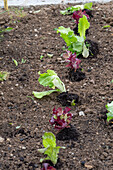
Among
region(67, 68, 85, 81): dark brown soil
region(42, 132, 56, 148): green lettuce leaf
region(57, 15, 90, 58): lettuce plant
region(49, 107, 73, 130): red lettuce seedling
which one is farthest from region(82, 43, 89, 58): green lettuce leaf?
region(42, 132, 56, 148): green lettuce leaf

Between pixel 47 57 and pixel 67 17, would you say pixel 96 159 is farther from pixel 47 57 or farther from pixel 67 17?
pixel 67 17

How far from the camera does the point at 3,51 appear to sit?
4082 mm

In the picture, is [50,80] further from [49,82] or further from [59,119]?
[59,119]

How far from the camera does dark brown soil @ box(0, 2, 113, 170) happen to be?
2.50m

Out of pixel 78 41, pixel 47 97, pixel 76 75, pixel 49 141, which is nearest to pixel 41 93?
pixel 47 97

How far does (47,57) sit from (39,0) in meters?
2.07

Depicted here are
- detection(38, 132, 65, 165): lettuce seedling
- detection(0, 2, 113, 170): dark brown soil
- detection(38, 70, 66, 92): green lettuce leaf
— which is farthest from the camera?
detection(38, 70, 66, 92): green lettuce leaf

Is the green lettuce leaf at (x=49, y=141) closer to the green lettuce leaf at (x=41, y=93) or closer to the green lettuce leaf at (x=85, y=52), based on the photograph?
the green lettuce leaf at (x=41, y=93)

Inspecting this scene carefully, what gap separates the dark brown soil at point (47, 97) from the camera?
98.6 inches

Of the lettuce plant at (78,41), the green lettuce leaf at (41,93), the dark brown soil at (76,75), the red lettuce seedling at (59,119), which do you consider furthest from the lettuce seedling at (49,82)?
the lettuce plant at (78,41)

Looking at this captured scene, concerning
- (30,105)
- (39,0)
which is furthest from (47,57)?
(39,0)

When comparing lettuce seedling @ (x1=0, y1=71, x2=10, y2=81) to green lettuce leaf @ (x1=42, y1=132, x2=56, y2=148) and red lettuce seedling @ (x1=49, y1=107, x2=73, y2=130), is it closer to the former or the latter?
red lettuce seedling @ (x1=49, y1=107, x2=73, y2=130)

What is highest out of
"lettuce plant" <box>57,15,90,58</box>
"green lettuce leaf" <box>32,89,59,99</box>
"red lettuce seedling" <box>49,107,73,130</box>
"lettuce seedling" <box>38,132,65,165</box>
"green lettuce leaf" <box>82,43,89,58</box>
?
"lettuce plant" <box>57,15,90,58</box>

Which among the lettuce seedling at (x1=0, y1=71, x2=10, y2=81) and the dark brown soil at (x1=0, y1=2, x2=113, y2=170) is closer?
the dark brown soil at (x1=0, y1=2, x2=113, y2=170)
